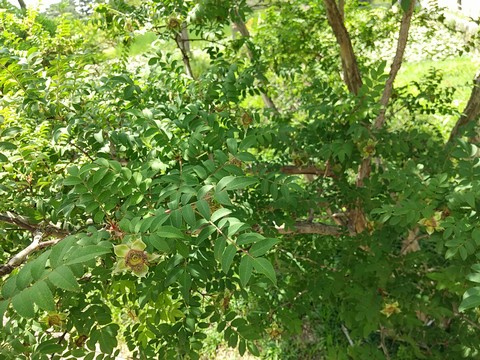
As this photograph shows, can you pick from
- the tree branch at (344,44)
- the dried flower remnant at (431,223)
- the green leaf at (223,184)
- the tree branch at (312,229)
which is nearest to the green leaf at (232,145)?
the green leaf at (223,184)

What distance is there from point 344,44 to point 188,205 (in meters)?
1.69

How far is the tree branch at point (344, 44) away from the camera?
2.41 meters

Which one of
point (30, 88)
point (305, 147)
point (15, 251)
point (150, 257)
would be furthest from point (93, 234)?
point (305, 147)

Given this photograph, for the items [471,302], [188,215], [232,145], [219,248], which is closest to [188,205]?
[188,215]

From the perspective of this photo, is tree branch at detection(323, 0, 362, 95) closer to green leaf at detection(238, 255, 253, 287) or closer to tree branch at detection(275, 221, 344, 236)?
tree branch at detection(275, 221, 344, 236)

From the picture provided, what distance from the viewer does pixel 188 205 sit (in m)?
1.10

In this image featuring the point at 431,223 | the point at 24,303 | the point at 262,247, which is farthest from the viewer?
the point at 431,223

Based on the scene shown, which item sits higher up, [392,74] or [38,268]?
[38,268]

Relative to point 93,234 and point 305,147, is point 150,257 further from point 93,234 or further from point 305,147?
point 305,147

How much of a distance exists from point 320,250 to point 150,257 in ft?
4.57

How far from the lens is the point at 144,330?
5.57 feet

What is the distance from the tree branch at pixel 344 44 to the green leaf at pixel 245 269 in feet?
5.70

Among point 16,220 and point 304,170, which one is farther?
point 304,170

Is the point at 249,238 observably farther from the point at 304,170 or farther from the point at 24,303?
the point at 304,170
